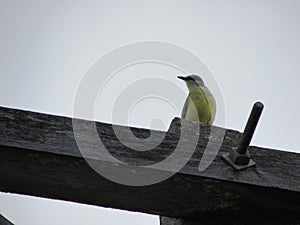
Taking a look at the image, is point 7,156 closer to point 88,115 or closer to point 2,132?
point 2,132

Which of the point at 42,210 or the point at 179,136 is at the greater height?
the point at 179,136

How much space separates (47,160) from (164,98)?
621 mm

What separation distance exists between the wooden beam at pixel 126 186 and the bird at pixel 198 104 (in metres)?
1.78

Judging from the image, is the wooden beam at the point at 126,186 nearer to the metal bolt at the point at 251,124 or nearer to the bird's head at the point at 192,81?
the metal bolt at the point at 251,124

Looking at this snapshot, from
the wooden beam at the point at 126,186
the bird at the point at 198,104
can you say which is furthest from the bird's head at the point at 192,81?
the wooden beam at the point at 126,186

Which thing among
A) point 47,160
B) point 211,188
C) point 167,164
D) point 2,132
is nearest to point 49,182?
point 47,160

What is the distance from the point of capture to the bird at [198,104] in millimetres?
3289

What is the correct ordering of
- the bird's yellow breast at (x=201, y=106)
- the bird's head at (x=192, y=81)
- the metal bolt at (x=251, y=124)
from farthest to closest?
the bird's head at (x=192, y=81)
the bird's yellow breast at (x=201, y=106)
the metal bolt at (x=251, y=124)

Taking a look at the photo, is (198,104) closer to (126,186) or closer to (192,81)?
(192,81)

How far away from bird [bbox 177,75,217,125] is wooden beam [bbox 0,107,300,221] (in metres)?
1.78

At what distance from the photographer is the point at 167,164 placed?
1321mm

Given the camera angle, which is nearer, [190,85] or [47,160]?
[47,160]

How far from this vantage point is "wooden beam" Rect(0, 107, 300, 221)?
132cm

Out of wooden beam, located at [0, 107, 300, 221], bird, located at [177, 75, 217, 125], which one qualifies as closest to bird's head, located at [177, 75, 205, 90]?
bird, located at [177, 75, 217, 125]
